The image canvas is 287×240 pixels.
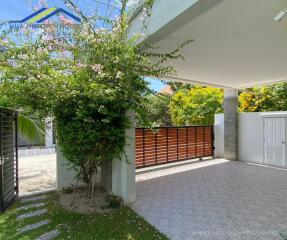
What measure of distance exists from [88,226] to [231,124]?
26.5 ft

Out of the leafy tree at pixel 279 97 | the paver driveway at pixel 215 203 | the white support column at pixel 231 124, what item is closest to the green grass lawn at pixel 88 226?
the paver driveway at pixel 215 203

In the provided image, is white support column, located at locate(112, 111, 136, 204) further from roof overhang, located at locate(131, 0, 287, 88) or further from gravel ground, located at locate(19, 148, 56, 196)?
gravel ground, located at locate(19, 148, 56, 196)

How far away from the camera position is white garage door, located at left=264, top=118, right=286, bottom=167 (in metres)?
8.52

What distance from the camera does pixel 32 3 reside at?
177 inches

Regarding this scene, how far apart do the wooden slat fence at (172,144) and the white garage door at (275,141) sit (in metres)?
2.38

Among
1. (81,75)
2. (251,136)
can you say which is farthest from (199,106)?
(81,75)

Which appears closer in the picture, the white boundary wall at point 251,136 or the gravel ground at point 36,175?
the gravel ground at point 36,175

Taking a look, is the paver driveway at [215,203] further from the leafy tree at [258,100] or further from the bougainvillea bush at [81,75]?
the leafy tree at [258,100]

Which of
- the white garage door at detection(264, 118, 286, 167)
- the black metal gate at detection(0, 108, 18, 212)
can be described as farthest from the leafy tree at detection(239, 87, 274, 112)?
the black metal gate at detection(0, 108, 18, 212)

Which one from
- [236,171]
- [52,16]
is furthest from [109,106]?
[236,171]

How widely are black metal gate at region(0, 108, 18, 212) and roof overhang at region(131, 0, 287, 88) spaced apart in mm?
3448

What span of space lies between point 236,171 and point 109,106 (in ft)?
18.8

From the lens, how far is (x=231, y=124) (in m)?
10.2

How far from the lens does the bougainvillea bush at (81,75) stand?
422 centimetres
